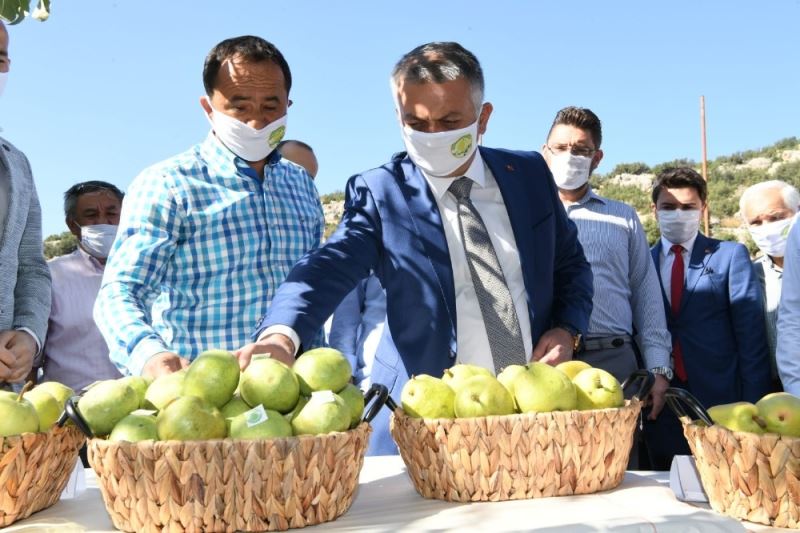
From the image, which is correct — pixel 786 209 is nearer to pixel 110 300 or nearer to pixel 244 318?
pixel 244 318

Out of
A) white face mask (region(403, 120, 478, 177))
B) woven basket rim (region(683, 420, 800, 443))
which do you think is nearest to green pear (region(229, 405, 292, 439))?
woven basket rim (region(683, 420, 800, 443))

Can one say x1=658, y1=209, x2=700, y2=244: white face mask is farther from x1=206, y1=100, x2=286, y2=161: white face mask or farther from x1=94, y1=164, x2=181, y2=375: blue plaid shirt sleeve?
x1=94, y1=164, x2=181, y2=375: blue plaid shirt sleeve

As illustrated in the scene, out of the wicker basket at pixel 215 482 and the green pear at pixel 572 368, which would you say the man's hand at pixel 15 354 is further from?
the green pear at pixel 572 368

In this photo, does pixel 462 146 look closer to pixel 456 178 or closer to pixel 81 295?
pixel 456 178

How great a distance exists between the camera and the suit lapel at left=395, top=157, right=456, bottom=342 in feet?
9.55

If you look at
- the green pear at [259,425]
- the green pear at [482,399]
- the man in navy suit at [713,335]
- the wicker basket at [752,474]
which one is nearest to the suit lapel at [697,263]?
the man in navy suit at [713,335]

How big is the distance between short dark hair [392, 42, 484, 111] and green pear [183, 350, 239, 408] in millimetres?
1424

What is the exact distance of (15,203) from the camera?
3.47 metres

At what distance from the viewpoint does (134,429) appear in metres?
1.77

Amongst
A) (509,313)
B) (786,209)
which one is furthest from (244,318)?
(786,209)

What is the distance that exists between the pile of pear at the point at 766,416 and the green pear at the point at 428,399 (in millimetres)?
689

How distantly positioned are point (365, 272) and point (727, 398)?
11.4ft

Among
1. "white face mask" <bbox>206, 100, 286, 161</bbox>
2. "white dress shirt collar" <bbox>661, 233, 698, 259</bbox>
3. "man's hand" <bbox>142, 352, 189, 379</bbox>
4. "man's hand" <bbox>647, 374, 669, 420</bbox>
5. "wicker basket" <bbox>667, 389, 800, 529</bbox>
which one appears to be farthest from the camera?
"white dress shirt collar" <bbox>661, 233, 698, 259</bbox>

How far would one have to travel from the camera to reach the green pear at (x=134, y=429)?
5.78ft
